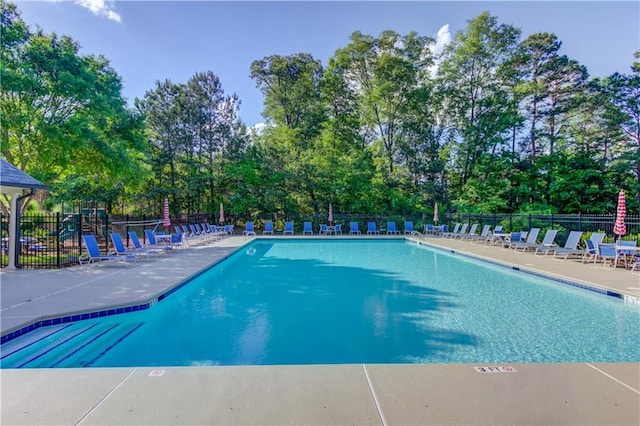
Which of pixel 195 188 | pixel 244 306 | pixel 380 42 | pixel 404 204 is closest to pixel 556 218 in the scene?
pixel 404 204

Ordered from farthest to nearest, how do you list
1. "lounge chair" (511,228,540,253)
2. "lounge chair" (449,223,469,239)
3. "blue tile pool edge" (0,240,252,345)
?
"lounge chair" (449,223,469,239) < "lounge chair" (511,228,540,253) < "blue tile pool edge" (0,240,252,345)

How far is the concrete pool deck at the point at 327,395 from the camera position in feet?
7.60

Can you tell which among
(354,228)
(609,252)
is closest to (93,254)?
(609,252)

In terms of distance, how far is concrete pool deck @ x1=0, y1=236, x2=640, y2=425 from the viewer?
2316 mm

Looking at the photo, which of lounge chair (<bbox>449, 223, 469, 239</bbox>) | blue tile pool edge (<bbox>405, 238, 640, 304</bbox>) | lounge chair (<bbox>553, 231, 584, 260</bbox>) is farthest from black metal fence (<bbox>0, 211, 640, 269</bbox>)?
blue tile pool edge (<bbox>405, 238, 640, 304</bbox>)

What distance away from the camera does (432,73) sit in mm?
25281

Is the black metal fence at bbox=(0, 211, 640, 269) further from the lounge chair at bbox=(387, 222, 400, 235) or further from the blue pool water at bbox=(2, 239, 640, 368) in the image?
the blue pool water at bbox=(2, 239, 640, 368)

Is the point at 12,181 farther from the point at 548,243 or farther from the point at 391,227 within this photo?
the point at 391,227

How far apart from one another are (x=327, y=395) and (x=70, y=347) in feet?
11.2

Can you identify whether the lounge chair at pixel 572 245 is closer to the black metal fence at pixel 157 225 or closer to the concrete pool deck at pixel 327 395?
the black metal fence at pixel 157 225

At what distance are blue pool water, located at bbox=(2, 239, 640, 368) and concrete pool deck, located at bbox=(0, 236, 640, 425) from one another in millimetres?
963

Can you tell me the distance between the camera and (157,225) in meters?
16.3

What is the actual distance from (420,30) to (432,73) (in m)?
Answer: 2.94

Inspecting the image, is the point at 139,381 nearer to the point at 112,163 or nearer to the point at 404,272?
the point at 404,272
